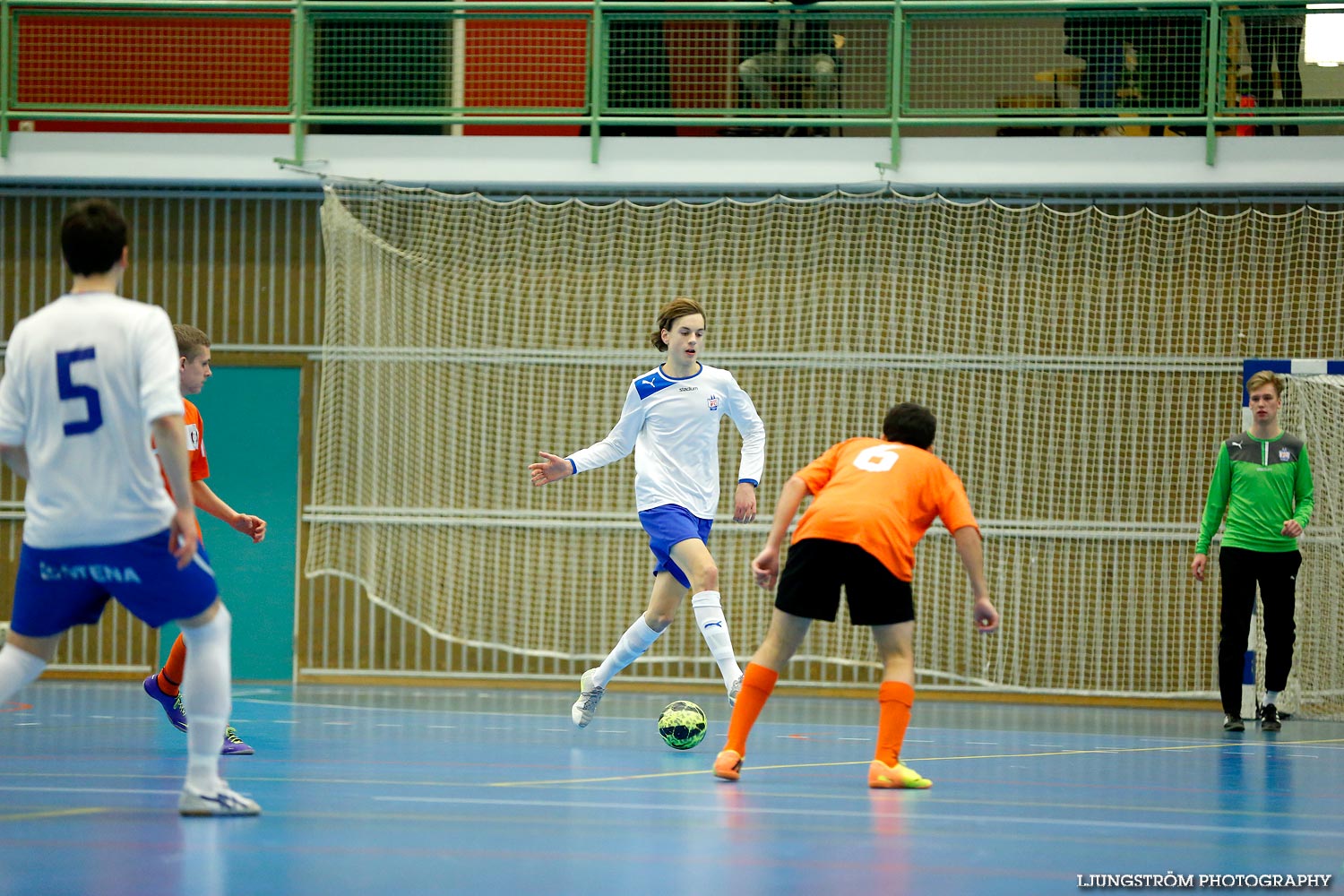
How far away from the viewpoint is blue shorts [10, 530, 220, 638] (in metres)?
4.18

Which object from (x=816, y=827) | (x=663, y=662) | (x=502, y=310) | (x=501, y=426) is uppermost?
(x=502, y=310)

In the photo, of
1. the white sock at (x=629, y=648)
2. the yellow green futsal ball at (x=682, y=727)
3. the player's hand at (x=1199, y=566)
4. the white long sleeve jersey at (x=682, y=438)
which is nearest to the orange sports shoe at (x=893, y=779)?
the yellow green futsal ball at (x=682, y=727)

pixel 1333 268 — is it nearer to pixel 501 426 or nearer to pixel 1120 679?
pixel 1120 679

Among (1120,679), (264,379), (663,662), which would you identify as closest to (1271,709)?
(1120,679)

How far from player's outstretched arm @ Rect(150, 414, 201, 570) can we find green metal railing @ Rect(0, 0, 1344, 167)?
7.96 meters

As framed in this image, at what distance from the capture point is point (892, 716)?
5.58 metres

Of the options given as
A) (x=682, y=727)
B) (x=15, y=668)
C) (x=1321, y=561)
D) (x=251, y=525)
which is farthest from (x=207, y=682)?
(x=1321, y=561)

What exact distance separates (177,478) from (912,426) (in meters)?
2.90

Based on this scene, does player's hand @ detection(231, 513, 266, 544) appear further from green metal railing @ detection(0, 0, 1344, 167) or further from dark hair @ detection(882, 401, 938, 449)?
green metal railing @ detection(0, 0, 1344, 167)

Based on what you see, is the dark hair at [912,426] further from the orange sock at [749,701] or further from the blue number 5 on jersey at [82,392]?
the blue number 5 on jersey at [82,392]

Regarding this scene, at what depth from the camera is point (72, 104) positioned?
40.1 feet

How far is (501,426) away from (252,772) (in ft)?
21.3

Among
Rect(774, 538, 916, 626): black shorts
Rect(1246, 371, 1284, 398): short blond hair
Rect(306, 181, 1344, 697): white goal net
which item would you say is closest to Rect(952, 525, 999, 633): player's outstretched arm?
Rect(774, 538, 916, 626): black shorts

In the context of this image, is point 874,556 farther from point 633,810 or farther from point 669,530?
point 669,530
